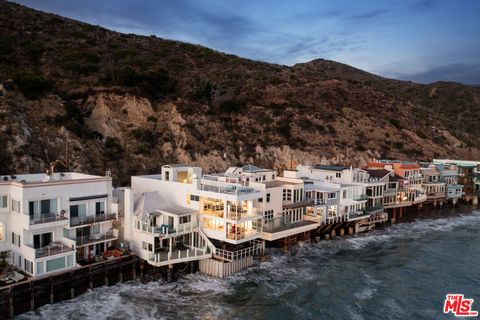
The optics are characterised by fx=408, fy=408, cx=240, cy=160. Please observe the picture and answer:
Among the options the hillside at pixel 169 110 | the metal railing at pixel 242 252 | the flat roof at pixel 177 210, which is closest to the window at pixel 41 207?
the flat roof at pixel 177 210

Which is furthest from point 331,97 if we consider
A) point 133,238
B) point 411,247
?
point 133,238

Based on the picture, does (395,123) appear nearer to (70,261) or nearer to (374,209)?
(374,209)

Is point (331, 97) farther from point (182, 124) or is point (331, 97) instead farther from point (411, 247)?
point (411, 247)

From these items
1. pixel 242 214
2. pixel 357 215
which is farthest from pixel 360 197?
pixel 242 214

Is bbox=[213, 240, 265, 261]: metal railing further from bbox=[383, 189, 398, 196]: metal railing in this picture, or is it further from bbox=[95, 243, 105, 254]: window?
bbox=[383, 189, 398, 196]: metal railing

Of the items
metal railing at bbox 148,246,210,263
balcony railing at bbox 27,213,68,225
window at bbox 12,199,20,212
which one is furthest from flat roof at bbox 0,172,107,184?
metal railing at bbox 148,246,210,263

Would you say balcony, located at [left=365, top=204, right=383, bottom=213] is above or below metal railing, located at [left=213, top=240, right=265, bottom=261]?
above

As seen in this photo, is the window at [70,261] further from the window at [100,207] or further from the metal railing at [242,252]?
the metal railing at [242,252]

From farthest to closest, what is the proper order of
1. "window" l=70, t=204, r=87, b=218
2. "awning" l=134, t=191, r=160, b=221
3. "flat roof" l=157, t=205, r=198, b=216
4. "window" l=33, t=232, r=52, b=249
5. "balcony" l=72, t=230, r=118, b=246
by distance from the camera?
"flat roof" l=157, t=205, r=198, b=216, "awning" l=134, t=191, r=160, b=221, "window" l=70, t=204, r=87, b=218, "balcony" l=72, t=230, r=118, b=246, "window" l=33, t=232, r=52, b=249

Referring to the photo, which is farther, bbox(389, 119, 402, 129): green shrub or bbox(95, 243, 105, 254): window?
bbox(389, 119, 402, 129): green shrub
